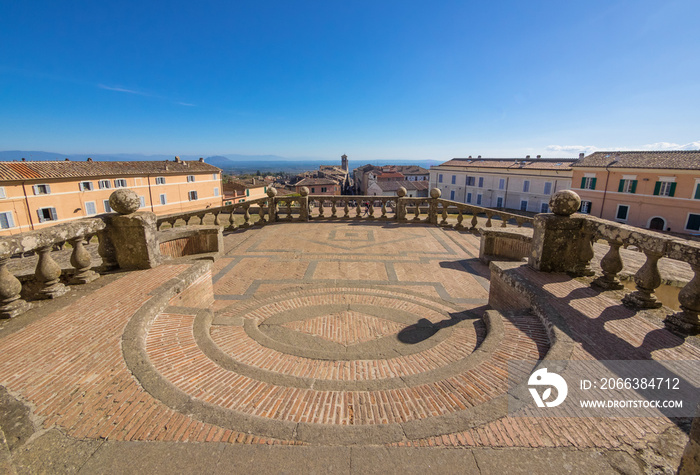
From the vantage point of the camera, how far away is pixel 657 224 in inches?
1257

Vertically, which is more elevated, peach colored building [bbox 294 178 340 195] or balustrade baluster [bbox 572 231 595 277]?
balustrade baluster [bbox 572 231 595 277]

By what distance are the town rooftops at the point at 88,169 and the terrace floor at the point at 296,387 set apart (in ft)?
127

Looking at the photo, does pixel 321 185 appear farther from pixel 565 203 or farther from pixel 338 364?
pixel 338 364

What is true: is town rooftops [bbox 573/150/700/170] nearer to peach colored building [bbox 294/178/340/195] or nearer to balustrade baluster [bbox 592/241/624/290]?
balustrade baluster [bbox 592/241/624/290]

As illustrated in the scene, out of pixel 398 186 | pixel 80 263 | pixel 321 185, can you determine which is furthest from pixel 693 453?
pixel 398 186

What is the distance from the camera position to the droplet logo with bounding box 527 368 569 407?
2867 mm

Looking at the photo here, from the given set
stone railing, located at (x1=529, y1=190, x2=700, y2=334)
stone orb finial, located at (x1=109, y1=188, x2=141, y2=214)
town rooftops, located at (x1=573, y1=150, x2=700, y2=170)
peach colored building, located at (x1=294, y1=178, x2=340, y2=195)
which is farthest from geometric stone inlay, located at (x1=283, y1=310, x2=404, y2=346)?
peach colored building, located at (x1=294, y1=178, x2=340, y2=195)

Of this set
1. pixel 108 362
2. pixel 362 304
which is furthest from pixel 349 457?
pixel 362 304

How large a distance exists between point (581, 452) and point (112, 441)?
3533 mm

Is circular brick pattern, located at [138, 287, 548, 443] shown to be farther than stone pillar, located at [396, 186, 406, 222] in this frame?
No

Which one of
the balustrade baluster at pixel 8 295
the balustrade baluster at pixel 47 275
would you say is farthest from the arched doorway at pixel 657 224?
the balustrade baluster at pixel 8 295

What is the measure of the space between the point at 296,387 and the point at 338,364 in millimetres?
1030

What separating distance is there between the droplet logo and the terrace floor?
0.71 feet

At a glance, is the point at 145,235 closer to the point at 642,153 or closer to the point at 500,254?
the point at 500,254
